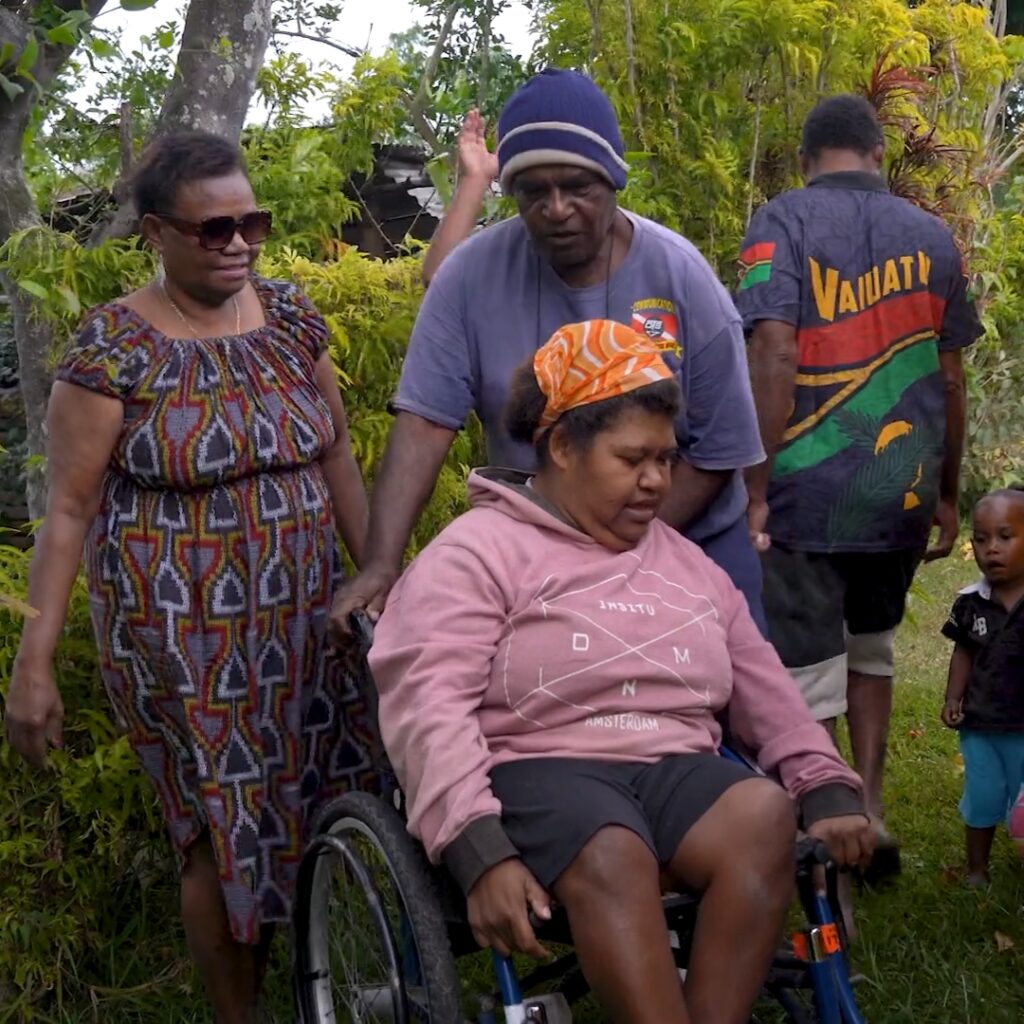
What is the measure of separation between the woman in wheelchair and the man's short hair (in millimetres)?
1690

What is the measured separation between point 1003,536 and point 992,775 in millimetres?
669

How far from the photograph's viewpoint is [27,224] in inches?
170

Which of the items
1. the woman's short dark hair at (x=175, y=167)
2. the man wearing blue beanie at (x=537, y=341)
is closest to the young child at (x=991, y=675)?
the man wearing blue beanie at (x=537, y=341)

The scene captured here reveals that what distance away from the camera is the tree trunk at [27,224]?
427cm

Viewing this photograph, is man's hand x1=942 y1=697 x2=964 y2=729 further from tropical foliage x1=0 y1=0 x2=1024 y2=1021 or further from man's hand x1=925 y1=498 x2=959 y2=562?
tropical foliage x1=0 y1=0 x2=1024 y2=1021

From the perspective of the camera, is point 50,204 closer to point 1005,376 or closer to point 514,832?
point 514,832

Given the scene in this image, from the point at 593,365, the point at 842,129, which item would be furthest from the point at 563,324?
the point at 842,129

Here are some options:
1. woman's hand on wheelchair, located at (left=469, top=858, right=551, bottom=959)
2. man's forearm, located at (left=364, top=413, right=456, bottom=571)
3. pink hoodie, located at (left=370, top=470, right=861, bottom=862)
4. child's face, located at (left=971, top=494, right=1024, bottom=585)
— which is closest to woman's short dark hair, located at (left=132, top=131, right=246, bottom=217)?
man's forearm, located at (left=364, top=413, right=456, bottom=571)

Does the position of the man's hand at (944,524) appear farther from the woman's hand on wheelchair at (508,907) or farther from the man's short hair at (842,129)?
the woman's hand on wheelchair at (508,907)

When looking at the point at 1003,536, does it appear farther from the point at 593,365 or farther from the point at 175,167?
the point at 175,167

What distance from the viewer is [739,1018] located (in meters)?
2.49

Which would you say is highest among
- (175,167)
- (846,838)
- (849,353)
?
(175,167)

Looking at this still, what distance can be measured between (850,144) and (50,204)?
9.38 feet

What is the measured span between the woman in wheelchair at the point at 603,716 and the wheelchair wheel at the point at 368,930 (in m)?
0.10
